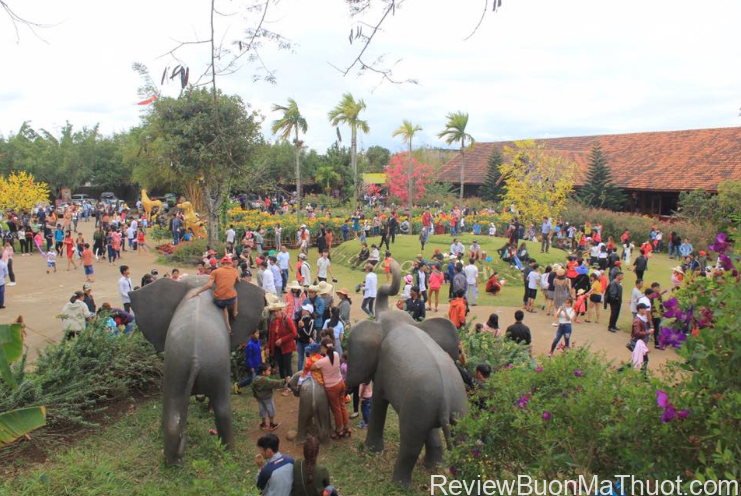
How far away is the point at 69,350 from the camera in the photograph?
720 centimetres

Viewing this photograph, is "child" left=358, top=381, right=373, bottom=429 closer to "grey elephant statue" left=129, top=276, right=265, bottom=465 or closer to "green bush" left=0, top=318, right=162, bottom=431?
"grey elephant statue" left=129, top=276, right=265, bottom=465

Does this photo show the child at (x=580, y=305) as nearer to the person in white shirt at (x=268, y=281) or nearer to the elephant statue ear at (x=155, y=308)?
the person in white shirt at (x=268, y=281)

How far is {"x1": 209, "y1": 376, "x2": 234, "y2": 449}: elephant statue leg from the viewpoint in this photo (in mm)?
6371

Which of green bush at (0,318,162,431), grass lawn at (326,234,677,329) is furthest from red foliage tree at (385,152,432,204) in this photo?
green bush at (0,318,162,431)

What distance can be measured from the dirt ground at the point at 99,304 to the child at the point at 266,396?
4.12 metres

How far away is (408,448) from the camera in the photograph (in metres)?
5.73

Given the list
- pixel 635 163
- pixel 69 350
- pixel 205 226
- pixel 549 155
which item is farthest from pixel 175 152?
pixel 635 163

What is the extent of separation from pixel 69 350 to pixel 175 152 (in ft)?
41.8

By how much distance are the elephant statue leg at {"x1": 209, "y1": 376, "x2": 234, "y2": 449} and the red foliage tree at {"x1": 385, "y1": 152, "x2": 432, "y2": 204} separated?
3109 cm

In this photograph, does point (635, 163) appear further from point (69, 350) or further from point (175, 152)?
point (69, 350)

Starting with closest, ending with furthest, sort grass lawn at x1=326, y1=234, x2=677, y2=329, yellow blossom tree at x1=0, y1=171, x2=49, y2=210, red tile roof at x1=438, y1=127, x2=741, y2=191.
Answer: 1. grass lawn at x1=326, y1=234, x2=677, y2=329
2. yellow blossom tree at x1=0, y1=171, x2=49, y2=210
3. red tile roof at x1=438, y1=127, x2=741, y2=191

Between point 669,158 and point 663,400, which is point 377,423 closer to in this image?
point 663,400

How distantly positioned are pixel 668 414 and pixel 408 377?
3071mm

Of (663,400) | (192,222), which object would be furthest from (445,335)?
(192,222)
